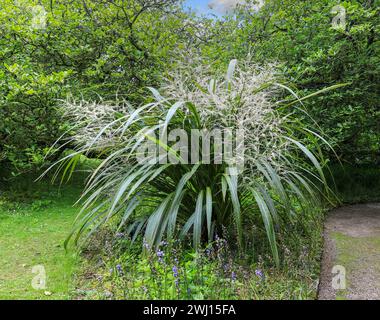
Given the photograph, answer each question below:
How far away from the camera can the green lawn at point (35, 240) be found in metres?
2.34

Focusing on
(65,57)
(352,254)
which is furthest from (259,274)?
(65,57)

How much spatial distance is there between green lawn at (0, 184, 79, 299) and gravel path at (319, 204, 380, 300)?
1769mm

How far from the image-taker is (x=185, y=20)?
6121mm

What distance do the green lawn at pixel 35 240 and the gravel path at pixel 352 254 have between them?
1.77m

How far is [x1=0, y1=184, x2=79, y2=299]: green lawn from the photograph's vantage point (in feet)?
7.69

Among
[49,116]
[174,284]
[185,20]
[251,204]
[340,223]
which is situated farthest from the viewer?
[185,20]

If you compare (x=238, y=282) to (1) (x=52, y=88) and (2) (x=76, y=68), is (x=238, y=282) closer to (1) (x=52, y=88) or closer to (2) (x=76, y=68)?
(1) (x=52, y=88)

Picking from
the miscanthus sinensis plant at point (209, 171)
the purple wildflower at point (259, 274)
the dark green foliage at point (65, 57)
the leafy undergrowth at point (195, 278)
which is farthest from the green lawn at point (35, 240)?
the purple wildflower at point (259, 274)

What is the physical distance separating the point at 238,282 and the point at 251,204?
27.4 inches

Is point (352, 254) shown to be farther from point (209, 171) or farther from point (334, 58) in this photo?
point (334, 58)

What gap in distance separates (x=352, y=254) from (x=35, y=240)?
108 inches

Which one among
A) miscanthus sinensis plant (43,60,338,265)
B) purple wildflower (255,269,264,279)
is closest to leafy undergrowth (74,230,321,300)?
purple wildflower (255,269,264,279)

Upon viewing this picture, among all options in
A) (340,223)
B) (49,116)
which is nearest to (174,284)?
(340,223)

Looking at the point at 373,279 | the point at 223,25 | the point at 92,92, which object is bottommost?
the point at 373,279
